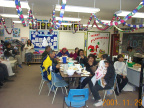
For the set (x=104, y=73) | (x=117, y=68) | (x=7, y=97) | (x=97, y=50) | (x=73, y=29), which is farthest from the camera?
(x=97, y=50)

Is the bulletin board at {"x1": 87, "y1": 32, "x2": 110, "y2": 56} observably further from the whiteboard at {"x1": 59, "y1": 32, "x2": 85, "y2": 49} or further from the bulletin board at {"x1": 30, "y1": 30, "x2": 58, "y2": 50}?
the bulletin board at {"x1": 30, "y1": 30, "x2": 58, "y2": 50}

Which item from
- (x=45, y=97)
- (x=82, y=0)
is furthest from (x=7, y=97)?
(x=82, y=0)

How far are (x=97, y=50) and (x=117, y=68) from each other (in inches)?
209

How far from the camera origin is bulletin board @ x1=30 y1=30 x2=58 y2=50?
842cm

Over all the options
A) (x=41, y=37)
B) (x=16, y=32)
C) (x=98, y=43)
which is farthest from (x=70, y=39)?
(x=16, y=32)

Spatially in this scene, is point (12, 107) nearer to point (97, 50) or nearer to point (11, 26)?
point (11, 26)

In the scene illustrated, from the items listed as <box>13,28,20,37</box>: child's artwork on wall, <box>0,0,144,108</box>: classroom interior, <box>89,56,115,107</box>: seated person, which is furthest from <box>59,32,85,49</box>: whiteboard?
<box>89,56,115,107</box>: seated person

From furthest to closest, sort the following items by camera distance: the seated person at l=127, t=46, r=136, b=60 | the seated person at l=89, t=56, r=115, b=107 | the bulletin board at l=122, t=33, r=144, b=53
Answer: the seated person at l=127, t=46, r=136, b=60
the bulletin board at l=122, t=33, r=144, b=53
the seated person at l=89, t=56, r=115, b=107

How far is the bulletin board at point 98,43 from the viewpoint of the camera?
30.2 feet

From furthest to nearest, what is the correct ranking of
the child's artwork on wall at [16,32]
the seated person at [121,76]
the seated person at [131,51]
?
the child's artwork on wall at [16,32]
the seated person at [131,51]
the seated person at [121,76]

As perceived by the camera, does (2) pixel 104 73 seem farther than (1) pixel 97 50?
No

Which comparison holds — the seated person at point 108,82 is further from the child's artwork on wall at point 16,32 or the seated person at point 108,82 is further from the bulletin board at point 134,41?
the child's artwork on wall at point 16,32

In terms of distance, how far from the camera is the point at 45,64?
3.63 metres

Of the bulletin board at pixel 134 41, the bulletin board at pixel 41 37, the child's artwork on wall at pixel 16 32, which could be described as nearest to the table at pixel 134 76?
the bulletin board at pixel 134 41
